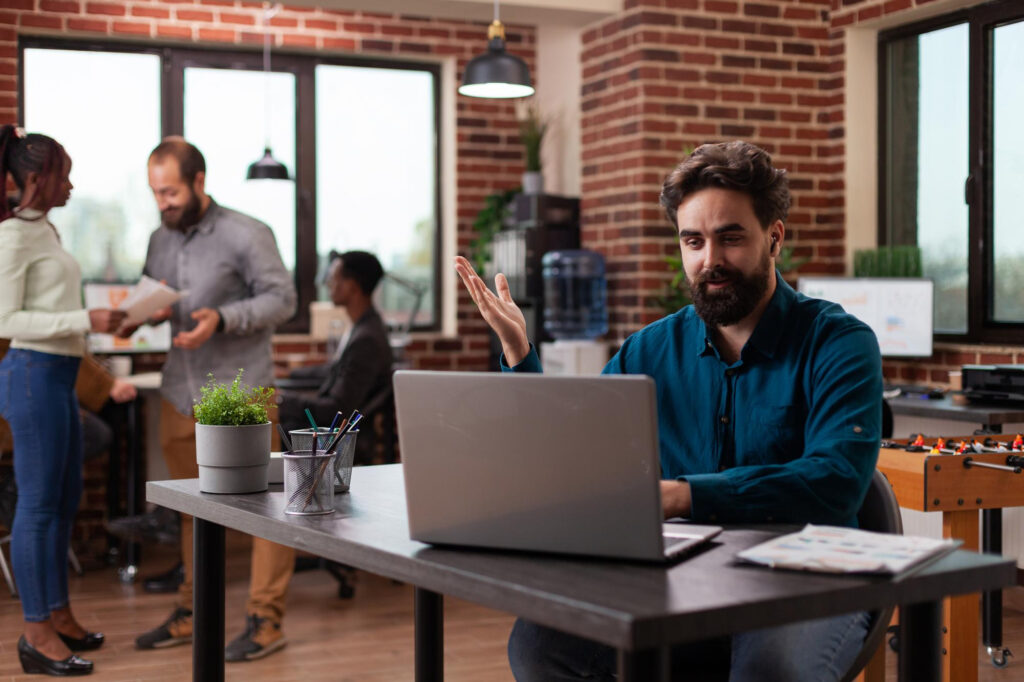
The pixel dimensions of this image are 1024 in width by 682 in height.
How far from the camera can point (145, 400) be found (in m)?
5.55

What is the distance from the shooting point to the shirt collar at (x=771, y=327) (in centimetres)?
197

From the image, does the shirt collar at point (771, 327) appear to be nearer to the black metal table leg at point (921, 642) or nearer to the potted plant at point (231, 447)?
the black metal table leg at point (921, 642)

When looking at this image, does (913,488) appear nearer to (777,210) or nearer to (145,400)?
(777,210)

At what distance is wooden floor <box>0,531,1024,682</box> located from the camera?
346cm

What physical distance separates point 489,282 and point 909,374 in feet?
6.75

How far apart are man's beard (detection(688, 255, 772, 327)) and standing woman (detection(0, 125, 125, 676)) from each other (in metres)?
2.13

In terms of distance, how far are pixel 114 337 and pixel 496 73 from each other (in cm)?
230

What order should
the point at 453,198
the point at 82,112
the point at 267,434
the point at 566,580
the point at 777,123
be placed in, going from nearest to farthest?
the point at 566,580 → the point at 267,434 → the point at 777,123 → the point at 82,112 → the point at 453,198

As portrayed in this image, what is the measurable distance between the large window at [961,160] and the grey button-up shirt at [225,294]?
2.72 m

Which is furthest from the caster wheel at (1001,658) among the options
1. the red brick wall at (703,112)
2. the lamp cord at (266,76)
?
the lamp cord at (266,76)

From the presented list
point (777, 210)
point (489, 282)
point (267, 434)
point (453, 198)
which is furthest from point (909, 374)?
point (267, 434)

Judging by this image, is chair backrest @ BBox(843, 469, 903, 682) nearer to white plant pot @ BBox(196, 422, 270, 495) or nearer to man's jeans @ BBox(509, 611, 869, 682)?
man's jeans @ BBox(509, 611, 869, 682)

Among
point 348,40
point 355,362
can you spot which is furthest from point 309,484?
point 348,40

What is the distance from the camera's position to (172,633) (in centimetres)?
378
